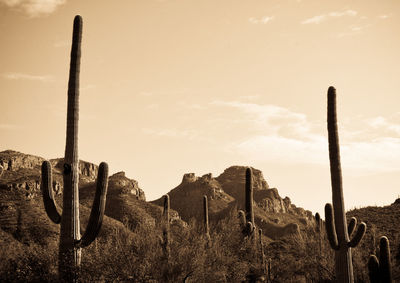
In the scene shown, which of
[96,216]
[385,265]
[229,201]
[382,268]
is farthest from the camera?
[229,201]

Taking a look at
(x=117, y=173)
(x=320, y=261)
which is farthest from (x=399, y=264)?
(x=117, y=173)

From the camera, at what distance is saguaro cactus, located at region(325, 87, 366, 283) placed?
15.6 meters

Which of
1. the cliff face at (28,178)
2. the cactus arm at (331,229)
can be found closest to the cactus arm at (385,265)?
the cactus arm at (331,229)

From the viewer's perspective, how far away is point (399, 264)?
21266mm

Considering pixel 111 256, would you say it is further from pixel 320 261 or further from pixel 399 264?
pixel 399 264

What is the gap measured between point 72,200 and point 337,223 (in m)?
8.82

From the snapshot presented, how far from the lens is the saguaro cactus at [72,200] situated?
12.9 meters

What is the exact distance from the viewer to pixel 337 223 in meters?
16.0

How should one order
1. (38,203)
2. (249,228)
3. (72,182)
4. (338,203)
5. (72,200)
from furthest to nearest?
(38,203)
(249,228)
(338,203)
(72,182)
(72,200)

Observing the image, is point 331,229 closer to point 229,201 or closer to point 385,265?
point 385,265

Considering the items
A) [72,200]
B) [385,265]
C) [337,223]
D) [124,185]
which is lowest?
[385,265]

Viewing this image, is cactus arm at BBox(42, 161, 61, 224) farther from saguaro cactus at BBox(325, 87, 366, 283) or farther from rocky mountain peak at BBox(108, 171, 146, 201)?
rocky mountain peak at BBox(108, 171, 146, 201)

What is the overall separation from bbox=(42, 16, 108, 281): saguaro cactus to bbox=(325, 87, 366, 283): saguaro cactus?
786cm

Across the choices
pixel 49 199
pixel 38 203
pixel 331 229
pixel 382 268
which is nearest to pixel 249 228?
pixel 331 229
